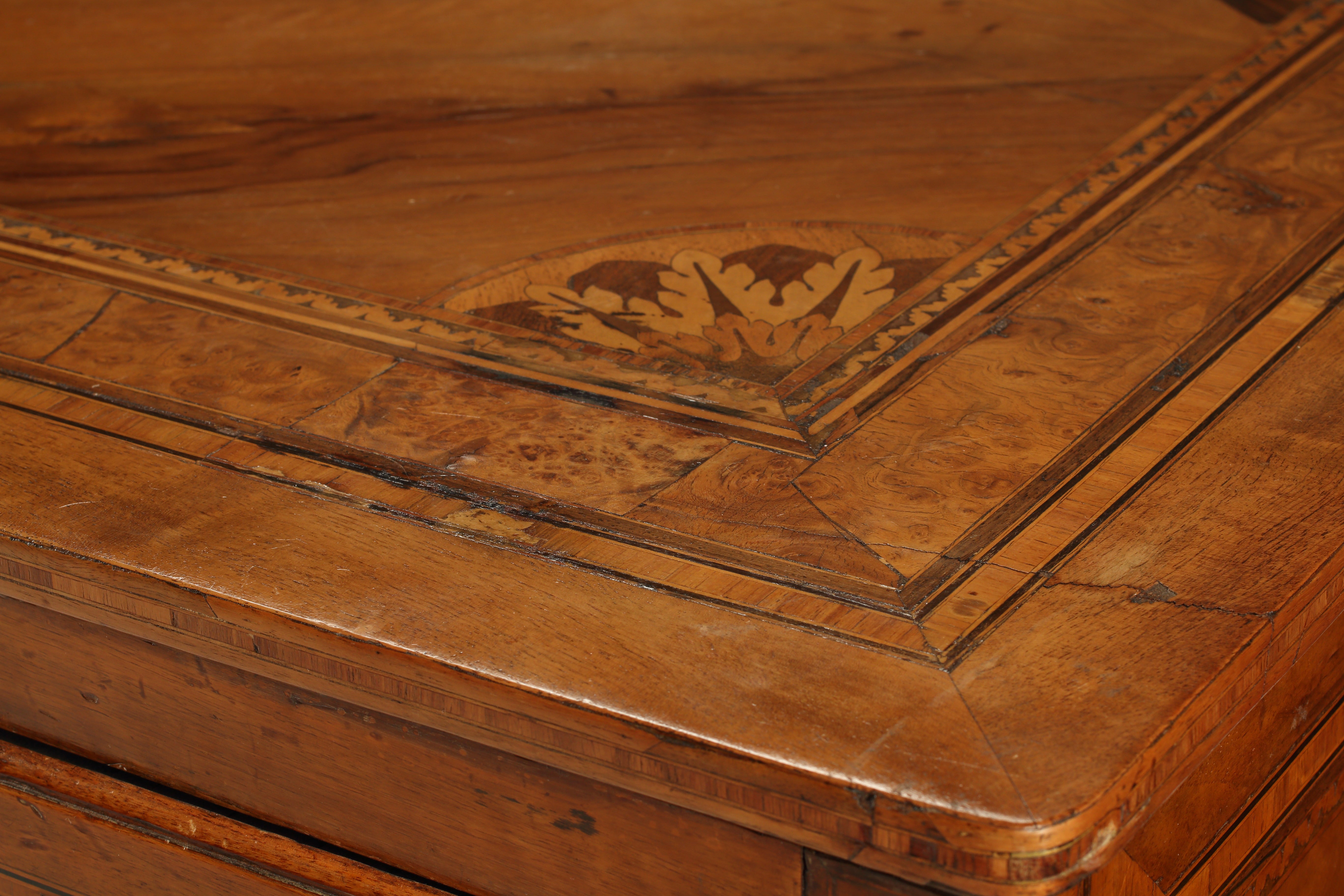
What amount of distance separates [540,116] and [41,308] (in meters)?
0.44

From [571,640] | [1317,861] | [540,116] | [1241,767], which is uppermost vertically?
[540,116]

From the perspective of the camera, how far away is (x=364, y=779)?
656mm

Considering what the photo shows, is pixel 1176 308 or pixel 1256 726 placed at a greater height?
pixel 1176 308

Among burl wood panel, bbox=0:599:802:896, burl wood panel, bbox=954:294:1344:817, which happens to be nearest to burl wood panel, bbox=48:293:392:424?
burl wood panel, bbox=0:599:802:896

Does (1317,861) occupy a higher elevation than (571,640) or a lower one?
lower

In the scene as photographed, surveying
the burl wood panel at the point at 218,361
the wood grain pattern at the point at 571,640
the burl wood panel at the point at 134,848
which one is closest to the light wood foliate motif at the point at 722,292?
the burl wood panel at the point at 218,361

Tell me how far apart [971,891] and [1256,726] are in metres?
0.25

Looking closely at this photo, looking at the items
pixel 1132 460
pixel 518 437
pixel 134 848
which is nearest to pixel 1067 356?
pixel 1132 460

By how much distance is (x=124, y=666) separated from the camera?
700 mm

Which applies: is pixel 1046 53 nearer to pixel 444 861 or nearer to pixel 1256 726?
pixel 1256 726

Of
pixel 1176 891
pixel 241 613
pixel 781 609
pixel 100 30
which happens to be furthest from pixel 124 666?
pixel 100 30

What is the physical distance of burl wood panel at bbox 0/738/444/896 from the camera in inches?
26.9

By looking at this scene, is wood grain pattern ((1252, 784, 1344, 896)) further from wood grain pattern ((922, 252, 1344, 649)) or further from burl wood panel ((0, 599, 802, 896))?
burl wood panel ((0, 599, 802, 896))

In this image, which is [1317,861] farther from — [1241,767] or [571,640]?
[571,640]
